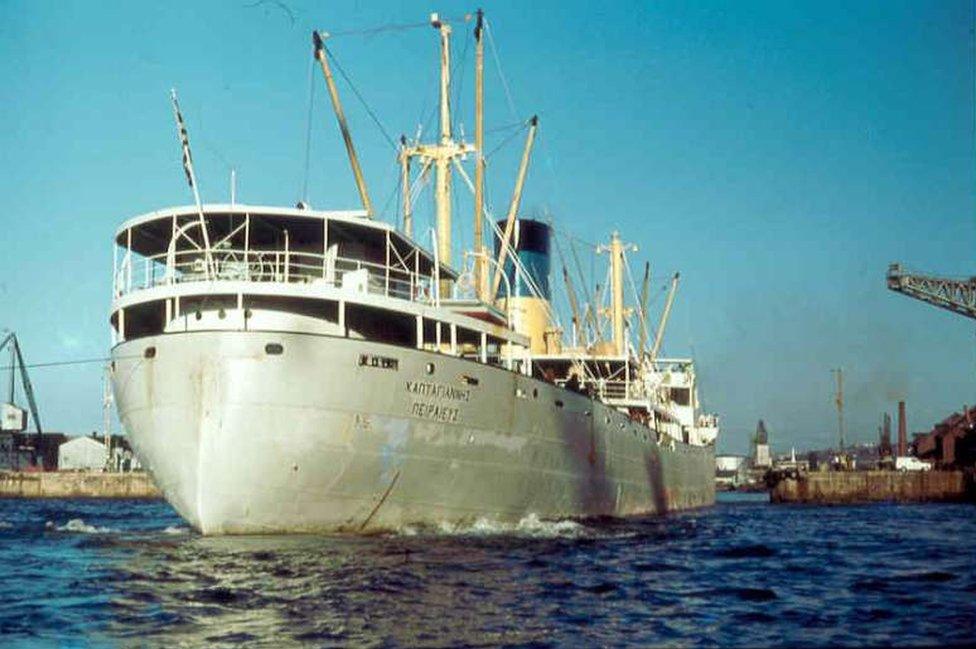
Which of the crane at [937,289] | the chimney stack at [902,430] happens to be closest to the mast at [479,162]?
the crane at [937,289]

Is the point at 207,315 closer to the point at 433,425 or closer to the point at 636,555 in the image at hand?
the point at 433,425

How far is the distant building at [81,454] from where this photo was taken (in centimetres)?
10494

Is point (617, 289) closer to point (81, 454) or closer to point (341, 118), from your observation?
point (341, 118)

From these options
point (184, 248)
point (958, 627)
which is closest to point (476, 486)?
point (184, 248)

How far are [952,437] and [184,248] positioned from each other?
77014mm

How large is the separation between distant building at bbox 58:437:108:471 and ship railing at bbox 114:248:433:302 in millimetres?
87032

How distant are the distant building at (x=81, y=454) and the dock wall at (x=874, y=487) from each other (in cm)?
7241

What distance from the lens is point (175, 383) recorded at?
21281mm

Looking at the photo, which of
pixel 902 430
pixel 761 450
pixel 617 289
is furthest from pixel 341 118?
pixel 761 450

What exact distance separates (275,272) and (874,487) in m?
63.9

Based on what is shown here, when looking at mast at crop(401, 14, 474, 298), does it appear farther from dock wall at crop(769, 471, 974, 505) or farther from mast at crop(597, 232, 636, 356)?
dock wall at crop(769, 471, 974, 505)

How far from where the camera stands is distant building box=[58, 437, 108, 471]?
4131 inches

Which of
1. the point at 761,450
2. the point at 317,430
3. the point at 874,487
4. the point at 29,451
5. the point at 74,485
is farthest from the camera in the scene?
the point at 761,450

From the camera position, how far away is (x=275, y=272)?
78.7 feet
